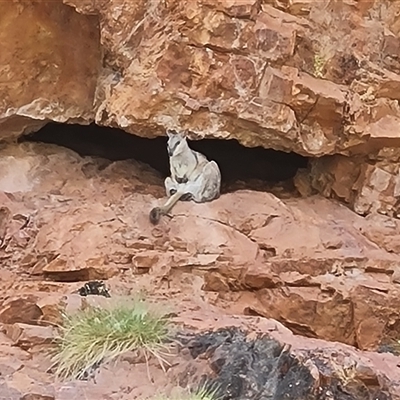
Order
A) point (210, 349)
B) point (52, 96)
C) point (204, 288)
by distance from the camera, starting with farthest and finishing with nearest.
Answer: point (52, 96) < point (204, 288) < point (210, 349)

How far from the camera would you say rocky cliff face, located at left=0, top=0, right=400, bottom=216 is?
6.98m

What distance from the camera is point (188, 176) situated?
7266 mm

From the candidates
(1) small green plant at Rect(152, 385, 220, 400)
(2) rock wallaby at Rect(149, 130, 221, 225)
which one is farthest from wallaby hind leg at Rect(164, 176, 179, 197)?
(1) small green plant at Rect(152, 385, 220, 400)

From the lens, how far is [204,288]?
6.23m

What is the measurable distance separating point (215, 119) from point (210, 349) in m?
3.13

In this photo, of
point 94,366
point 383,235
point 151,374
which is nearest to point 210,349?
point 151,374

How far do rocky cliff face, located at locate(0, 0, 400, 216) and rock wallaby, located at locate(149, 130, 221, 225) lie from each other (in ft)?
0.69

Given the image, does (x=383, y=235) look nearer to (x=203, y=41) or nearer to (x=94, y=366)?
(x=203, y=41)

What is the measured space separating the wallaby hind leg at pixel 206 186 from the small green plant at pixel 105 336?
6.92 ft

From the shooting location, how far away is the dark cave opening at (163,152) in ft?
28.6

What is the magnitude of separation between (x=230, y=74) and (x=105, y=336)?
Answer: 3216 millimetres

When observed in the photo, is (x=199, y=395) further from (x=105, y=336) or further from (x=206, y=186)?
→ (x=206, y=186)

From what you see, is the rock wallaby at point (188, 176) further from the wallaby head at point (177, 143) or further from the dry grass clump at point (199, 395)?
the dry grass clump at point (199, 395)

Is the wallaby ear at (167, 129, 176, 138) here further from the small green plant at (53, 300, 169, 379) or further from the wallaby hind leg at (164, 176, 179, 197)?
the small green plant at (53, 300, 169, 379)
